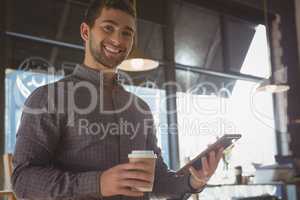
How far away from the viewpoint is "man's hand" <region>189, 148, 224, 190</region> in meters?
1.29

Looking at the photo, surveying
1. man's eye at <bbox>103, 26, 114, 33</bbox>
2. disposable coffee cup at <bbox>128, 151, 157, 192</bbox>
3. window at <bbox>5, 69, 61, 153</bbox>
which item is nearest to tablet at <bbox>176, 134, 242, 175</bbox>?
disposable coffee cup at <bbox>128, 151, 157, 192</bbox>

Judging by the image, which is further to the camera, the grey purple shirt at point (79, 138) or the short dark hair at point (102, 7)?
the short dark hair at point (102, 7)

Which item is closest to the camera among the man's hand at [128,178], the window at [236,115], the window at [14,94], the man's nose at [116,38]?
the man's hand at [128,178]

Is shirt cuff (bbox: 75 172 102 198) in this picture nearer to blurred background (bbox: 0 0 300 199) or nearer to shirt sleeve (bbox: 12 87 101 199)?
shirt sleeve (bbox: 12 87 101 199)

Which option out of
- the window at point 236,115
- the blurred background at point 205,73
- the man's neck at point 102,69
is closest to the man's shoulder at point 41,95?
the man's neck at point 102,69

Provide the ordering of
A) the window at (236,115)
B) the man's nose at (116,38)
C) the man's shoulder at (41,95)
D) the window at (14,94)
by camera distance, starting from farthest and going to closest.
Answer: the window at (236,115) → the window at (14,94) → the man's nose at (116,38) → the man's shoulder at (41,95)

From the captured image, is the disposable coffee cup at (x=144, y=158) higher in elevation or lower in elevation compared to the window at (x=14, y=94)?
lower

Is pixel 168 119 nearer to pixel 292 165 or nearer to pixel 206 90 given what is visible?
pixel 206 90

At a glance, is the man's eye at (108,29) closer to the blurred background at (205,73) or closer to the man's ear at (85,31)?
the man's ear at (85,31)

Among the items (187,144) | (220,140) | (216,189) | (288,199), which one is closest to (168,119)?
(187,144)

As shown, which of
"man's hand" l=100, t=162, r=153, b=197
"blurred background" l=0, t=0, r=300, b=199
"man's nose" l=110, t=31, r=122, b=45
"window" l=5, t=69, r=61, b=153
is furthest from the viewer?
"blurred background" l=0, t=0, r=300, b=199

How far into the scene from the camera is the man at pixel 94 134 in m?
1.01

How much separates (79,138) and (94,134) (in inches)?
2.0

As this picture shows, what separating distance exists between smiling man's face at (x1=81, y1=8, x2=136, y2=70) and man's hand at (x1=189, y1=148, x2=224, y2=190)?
0.42 meters
